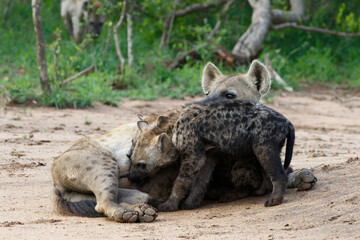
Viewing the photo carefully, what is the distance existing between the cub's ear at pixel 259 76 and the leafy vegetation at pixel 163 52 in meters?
3.50

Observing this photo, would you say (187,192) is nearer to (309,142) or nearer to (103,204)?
(103,204)

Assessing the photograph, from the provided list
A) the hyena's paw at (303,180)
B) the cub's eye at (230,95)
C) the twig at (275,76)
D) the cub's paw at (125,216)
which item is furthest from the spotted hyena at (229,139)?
the twig at (275,76)

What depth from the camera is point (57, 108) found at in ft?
25.8

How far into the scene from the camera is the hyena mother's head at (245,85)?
5.08 metres

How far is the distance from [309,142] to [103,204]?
12.6 feet

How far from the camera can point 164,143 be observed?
403cm

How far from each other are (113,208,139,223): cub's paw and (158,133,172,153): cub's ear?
61 centimetres

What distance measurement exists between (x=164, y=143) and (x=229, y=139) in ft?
1.40

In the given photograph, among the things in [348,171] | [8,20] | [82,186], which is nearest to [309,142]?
[348,171]

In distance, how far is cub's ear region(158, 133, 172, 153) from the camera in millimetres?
4007

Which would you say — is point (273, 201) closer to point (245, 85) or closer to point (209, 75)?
point (245, 85)

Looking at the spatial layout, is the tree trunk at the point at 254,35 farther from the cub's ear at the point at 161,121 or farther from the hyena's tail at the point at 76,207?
the hyena's tail at the point at 76,207

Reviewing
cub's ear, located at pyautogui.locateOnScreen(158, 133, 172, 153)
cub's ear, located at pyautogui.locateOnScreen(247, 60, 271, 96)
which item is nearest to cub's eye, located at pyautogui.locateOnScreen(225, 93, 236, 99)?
cub's ear, located at pyautogui.locateOnScreen(247, 60, 271, 96)

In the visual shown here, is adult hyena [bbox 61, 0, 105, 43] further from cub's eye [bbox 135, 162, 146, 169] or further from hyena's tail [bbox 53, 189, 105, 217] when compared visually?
hyena's tail [bbox 53, 189, 105, 217]
